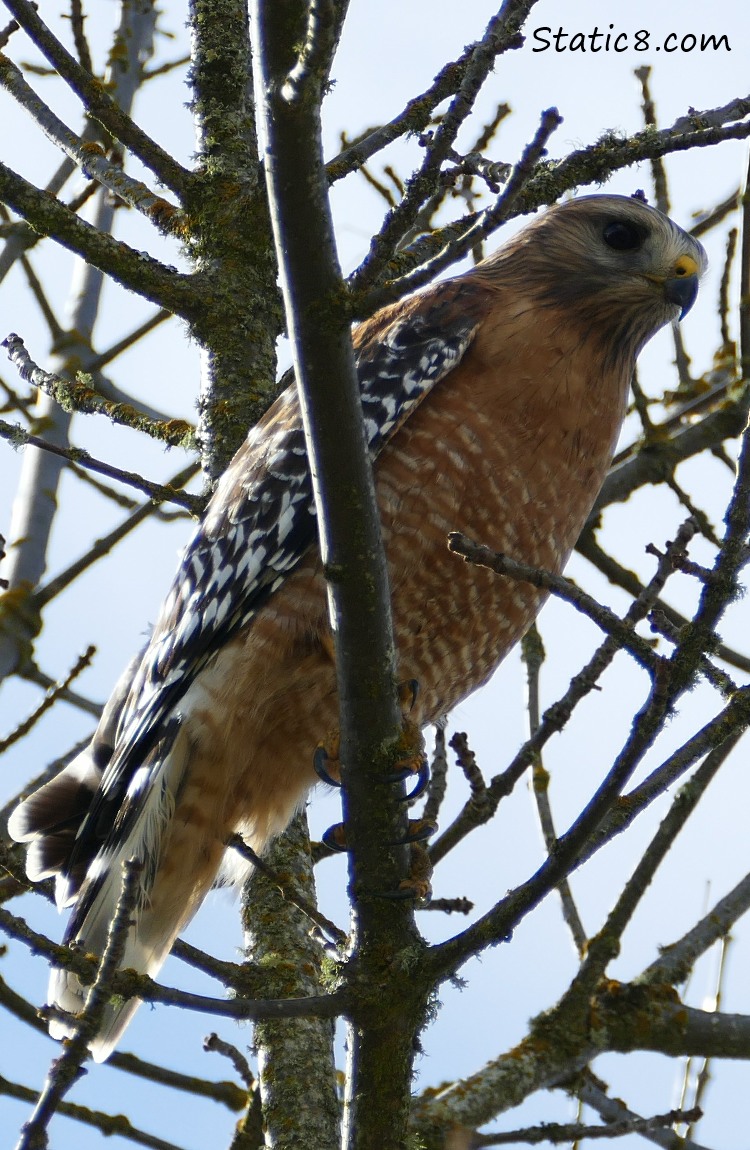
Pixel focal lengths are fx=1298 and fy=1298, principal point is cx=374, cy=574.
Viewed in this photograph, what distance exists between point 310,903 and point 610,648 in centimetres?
188

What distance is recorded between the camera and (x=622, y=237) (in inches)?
230

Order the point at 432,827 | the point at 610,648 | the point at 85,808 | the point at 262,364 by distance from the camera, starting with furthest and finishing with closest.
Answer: the point at 262,364 < the point at 85,808 < the point at 432,827 < the point at 610,648

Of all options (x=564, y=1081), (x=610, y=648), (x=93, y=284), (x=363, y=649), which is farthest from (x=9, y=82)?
(x=564, y=1081)

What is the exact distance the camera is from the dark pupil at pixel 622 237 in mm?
5801

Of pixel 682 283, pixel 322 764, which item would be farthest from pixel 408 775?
pixel 682 283

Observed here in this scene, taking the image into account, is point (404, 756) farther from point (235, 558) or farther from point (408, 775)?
point (235, 558)

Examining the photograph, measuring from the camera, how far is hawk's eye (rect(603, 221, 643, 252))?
5793 mm

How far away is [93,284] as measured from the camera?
6594mm

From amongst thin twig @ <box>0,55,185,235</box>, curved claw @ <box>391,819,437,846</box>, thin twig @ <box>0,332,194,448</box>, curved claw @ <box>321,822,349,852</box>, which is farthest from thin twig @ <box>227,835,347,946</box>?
thin twig @ <box>0,55,185,235</box>

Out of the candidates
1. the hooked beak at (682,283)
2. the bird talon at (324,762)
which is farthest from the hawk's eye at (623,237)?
the bird talon at (324,762)

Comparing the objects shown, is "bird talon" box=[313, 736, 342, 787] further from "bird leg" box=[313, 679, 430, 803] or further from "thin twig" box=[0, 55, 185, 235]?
"thin twig" box=[0, 55, 185, 235]

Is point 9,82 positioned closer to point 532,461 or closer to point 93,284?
point 93,284

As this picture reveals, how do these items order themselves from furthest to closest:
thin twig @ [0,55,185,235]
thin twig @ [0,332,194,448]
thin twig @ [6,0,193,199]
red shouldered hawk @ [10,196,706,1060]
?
thin twig @ [0,55,185,235] < thin twig @ [0,332,194,448] < thin twig @ [6,0,193,199] < red shouldered hawk @ [10,196,706,1060]

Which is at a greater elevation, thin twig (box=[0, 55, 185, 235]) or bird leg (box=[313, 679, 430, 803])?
thin twig (box=[0, 55, 185, 235])
